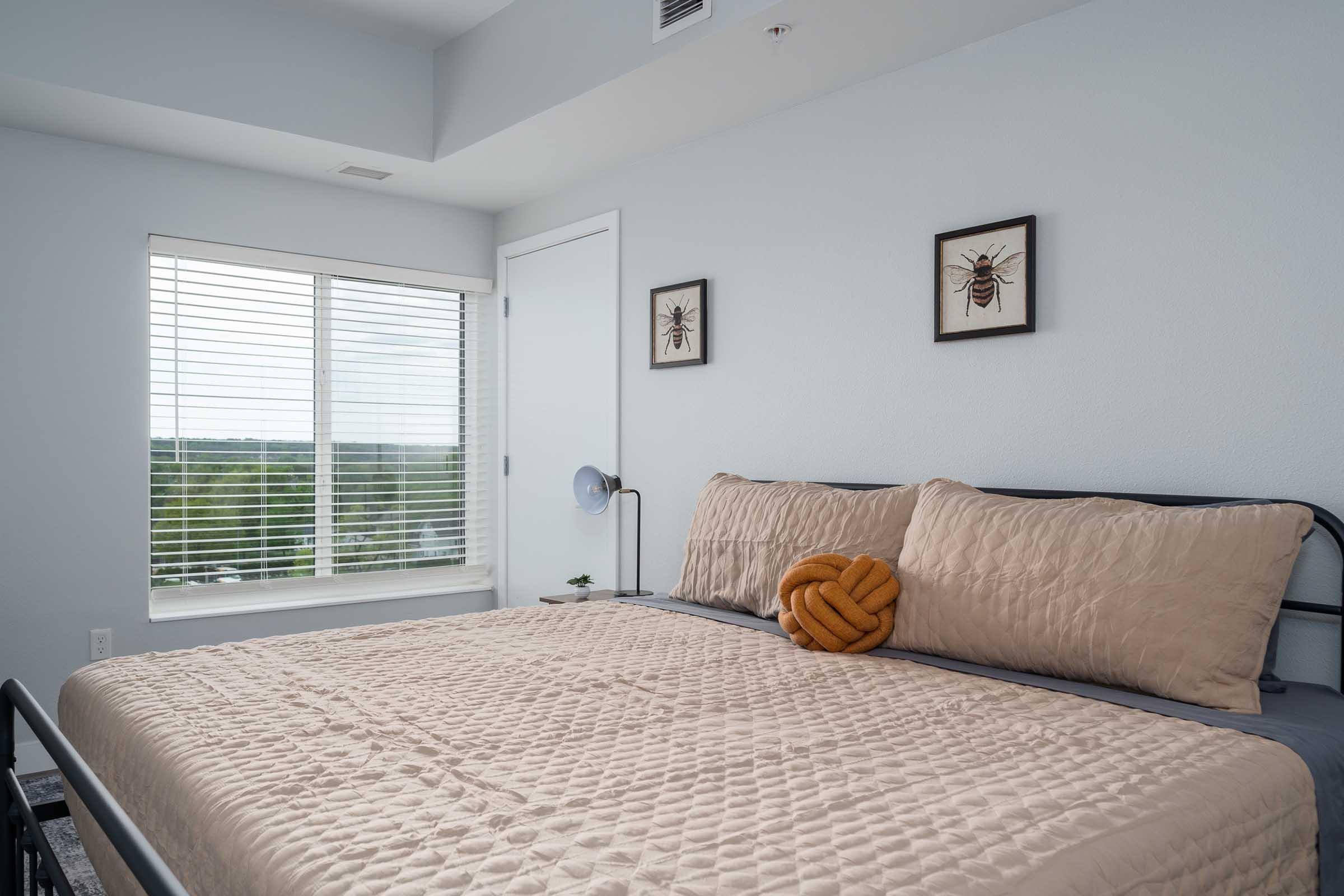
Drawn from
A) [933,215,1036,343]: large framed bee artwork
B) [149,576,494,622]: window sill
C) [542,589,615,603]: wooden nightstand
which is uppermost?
[933,215,1036,343]: large framed bee artwork

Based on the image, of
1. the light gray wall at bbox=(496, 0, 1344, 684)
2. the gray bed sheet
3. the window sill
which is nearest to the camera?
the gray bed sheet

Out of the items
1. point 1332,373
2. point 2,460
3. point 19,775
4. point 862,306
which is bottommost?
point 19,775

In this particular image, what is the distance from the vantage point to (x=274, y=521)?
3.90 meters

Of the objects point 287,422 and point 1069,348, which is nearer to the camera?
point 1069,348

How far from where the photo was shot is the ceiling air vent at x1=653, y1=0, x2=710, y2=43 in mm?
2533

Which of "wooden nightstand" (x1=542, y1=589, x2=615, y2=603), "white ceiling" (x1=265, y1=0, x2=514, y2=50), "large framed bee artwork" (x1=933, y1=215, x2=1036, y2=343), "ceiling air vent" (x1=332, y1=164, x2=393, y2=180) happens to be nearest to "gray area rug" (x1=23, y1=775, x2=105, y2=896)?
"wooden nightstand" (x1=542, y1=589, x2=615, y2=603)

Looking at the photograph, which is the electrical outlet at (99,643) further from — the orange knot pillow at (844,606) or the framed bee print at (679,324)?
the orange knot pillow at (844,606)

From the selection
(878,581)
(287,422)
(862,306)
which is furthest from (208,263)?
(878,581)

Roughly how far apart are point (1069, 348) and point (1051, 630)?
846 millimetres

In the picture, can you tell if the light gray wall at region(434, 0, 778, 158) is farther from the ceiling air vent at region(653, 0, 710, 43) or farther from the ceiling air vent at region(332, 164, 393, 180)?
the ceiling air vent at region(332, 164, 393, 180)

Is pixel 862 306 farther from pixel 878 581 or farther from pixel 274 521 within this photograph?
pixel 274 521

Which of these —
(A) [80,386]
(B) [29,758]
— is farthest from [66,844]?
(A) [80,386]

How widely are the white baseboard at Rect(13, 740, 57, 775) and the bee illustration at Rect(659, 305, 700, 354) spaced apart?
268cm

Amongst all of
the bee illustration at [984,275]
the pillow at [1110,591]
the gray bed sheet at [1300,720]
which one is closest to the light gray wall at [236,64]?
the bee illustration at [984,275]
